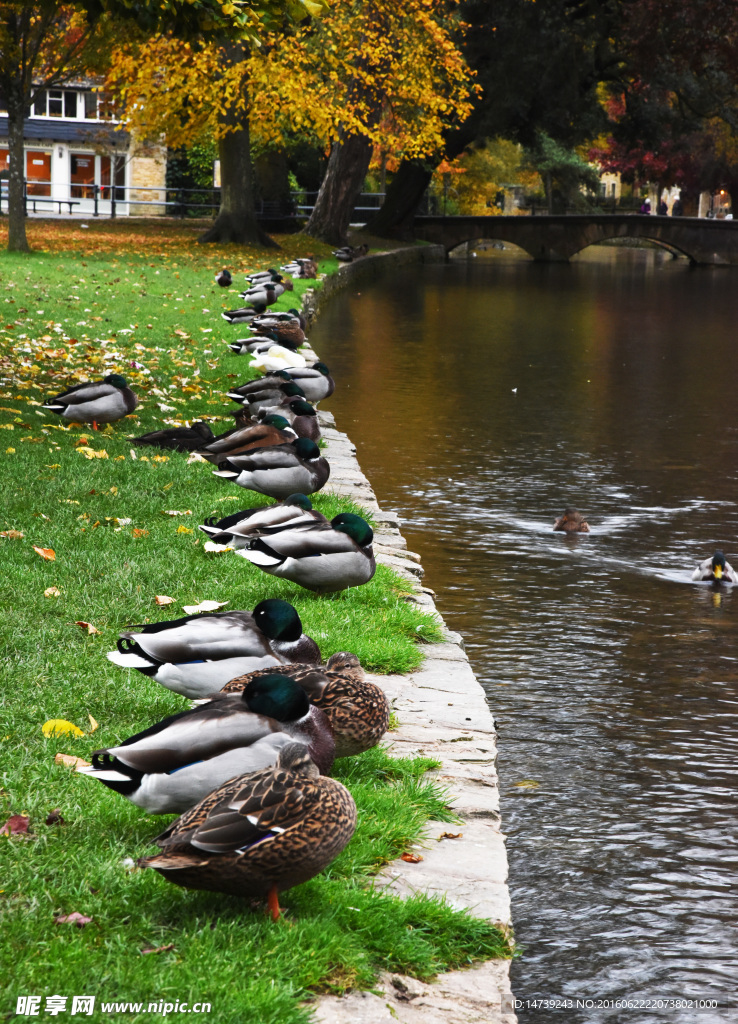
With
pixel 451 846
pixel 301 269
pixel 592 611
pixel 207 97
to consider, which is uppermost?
pixel 207 97

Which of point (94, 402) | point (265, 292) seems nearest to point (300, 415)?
point (94, 402)

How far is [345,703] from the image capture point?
4434 millimetres

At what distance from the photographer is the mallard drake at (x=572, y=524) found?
33.7 ft

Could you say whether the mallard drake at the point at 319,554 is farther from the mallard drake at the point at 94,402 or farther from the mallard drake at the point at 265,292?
the mallard drake at the point at 265,292

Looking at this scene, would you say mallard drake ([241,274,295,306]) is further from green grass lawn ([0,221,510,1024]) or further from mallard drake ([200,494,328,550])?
mallard drake ([200,494,328,550])

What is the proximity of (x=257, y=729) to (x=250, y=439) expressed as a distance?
528cm

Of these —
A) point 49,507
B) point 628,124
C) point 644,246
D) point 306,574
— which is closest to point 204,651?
point 306,574

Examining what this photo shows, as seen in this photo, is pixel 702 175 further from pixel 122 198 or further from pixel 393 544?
pixel 393 544

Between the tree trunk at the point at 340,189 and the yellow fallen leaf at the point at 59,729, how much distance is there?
35.1m

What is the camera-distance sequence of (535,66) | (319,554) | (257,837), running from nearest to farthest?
(257,837) < (319,554) < (535,66)

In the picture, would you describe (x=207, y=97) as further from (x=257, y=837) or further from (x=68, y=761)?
(x=257, y=837)

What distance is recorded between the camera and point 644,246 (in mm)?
77812

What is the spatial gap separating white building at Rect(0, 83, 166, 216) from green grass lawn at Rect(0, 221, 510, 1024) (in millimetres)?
50864

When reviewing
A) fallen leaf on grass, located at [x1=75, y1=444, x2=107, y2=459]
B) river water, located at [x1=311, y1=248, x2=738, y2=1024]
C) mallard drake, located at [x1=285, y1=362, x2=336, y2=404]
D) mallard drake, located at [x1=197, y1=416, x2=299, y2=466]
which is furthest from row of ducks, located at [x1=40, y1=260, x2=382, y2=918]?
mallard drake, located at [x1=285, y1=362, x2=336, y2=404]
